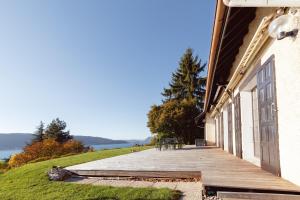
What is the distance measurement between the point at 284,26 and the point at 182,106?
895 inches

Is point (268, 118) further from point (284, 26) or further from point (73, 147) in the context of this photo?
point (73, 147)

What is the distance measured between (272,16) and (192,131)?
23686 mm

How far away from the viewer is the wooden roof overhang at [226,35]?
3.61 meters

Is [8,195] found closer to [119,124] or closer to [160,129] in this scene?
[160,129]

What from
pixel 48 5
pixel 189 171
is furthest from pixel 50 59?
pixel 189 171

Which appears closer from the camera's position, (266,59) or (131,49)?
(266,59)

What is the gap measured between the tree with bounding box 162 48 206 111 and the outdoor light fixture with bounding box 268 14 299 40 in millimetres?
31267

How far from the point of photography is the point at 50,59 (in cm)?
1583

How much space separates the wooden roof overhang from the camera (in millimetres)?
3612

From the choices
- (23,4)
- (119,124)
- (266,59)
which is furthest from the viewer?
(119,124)

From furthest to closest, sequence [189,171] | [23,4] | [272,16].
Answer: [23,4] → [189,171] → [272,16]

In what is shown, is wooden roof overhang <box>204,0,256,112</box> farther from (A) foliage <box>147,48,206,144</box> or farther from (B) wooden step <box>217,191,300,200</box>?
(A) foliage <box>147,48,206,144</box>

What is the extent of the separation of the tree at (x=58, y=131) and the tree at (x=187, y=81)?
20.6 metres

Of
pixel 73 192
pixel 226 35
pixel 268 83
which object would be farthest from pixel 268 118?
pixel 73 192
